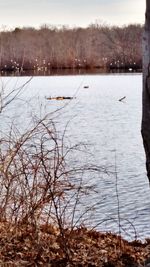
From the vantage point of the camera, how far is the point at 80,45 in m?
83.4

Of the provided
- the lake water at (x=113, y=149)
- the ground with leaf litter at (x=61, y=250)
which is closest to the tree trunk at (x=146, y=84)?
the ground with leaf litter at (x=61, y=250)

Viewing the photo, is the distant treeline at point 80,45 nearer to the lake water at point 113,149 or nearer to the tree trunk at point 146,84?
the lake water at point 113,149

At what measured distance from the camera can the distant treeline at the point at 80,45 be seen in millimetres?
66625

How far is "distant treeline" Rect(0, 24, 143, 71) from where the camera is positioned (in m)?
66.6

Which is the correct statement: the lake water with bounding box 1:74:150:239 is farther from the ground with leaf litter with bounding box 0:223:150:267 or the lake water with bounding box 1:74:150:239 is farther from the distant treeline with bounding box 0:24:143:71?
the distant treeline with bounding box 0:24:143:71

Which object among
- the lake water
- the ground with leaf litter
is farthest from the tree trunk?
the lake water

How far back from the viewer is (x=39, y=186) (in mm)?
5496

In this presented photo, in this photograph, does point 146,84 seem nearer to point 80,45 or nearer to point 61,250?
point 61,250

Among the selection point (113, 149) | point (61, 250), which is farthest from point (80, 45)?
point (61, 250)

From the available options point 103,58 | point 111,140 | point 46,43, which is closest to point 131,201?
point 111,140

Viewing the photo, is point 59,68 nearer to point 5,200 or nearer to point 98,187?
point 98,187

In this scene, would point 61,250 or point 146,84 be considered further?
point 61,250

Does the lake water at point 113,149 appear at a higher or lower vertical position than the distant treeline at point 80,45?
lower

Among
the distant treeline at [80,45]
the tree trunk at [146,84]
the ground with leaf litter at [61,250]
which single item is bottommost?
the ground with leaf litter at [61,250]
